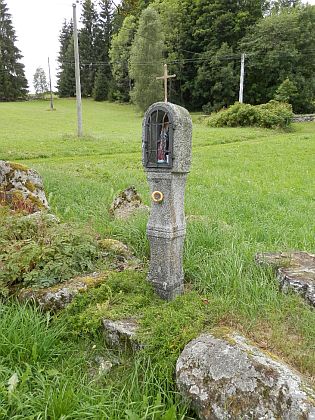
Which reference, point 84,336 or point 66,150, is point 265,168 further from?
point 84,336

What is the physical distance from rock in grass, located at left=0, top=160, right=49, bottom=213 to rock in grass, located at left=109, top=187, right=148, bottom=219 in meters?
1.03

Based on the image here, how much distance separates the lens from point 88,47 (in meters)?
57.7

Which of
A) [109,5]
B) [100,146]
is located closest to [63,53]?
[109,5]

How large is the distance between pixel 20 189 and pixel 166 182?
3302 millimetres

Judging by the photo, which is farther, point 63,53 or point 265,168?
point 63,53

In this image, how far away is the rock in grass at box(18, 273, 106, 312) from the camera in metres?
3.06

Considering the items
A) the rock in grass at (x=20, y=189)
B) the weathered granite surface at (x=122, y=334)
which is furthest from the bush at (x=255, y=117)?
the weathered granite surface at (x=122, y=334)

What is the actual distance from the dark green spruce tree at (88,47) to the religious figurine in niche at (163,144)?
57267 mm

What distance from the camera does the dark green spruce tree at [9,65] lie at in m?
50.2

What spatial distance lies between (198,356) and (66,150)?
1301 centimetres

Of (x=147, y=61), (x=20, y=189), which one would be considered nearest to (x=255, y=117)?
(x=147, y=61)

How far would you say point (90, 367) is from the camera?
255 centimetres

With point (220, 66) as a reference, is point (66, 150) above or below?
below

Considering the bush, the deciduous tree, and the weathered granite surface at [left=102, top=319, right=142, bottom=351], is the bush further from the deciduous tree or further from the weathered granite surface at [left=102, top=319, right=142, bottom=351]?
the weathered granite surface at [left=102, top=319, right=142, bottom=351]
